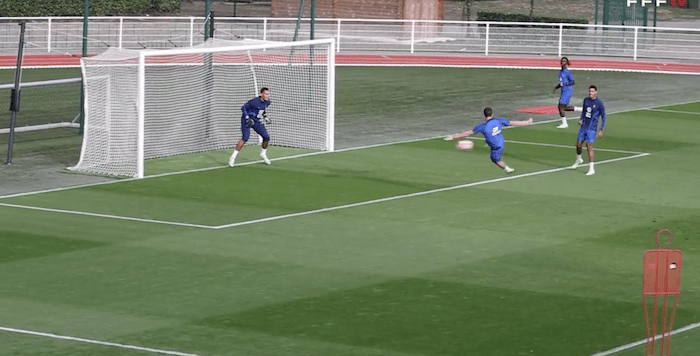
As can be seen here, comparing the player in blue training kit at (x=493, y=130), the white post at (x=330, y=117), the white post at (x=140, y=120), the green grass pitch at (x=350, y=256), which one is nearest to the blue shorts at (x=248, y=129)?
the green grass pitch at (x=350, y=256)

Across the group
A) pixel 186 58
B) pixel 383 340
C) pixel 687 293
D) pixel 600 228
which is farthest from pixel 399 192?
pixel 186 58

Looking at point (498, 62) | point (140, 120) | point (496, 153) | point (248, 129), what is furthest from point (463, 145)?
point (498, 62)

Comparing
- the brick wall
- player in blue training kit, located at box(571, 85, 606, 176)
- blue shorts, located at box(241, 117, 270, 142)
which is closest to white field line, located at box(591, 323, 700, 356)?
player in blue training kit, located at box(571, 85, 606, 176)

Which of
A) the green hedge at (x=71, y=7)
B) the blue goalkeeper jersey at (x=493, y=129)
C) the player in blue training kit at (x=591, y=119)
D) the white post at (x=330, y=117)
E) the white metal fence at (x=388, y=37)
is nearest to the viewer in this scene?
the blue goalkeeper jersey at (x=493, y=129)

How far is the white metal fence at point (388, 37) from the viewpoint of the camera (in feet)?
159

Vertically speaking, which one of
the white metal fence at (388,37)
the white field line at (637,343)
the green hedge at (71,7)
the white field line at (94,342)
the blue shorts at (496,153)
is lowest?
the white field line at (94,342)

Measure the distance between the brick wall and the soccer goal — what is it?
72.5 feet

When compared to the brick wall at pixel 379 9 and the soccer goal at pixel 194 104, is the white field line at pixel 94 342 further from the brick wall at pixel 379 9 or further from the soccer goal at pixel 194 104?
the brick wall at pixel 379 9

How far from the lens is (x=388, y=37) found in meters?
52.1

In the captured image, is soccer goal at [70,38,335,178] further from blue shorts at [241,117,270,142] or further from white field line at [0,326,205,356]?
white field line at [0,326,205,356]

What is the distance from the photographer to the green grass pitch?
585 inches

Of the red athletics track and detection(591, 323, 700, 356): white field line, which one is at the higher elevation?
the red athletics track

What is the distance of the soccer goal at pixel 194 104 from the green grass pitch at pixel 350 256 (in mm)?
849

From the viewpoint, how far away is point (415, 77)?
1742 inches
